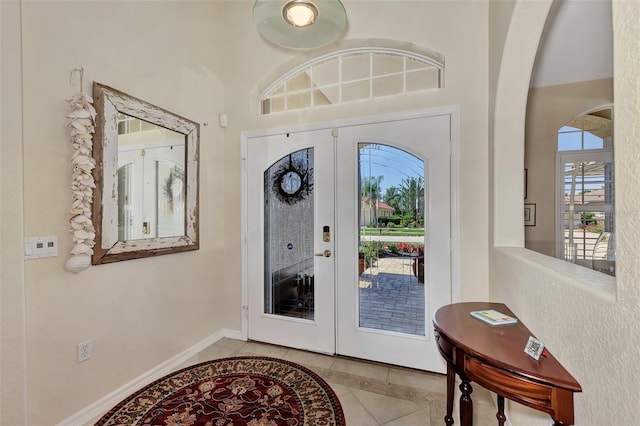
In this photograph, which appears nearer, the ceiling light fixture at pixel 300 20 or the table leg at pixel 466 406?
the table leg at pixel 466 406

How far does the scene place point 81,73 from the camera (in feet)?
6.05

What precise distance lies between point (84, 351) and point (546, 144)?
4.75 meters

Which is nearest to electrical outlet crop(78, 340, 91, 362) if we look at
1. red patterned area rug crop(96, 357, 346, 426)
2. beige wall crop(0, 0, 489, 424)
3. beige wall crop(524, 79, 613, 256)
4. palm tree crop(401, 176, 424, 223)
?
beige wall crop(0, 0, 489, 424)

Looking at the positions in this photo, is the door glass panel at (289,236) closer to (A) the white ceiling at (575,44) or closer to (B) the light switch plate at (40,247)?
(B) the light switch plate at (40,247)

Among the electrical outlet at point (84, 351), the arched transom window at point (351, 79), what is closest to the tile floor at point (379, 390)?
the electrical outlet at point (84, 351)

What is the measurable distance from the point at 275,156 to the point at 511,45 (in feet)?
6.65

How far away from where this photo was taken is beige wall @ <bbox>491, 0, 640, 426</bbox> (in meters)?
0.73

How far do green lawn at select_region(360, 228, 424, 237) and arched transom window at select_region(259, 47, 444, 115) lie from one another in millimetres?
1204

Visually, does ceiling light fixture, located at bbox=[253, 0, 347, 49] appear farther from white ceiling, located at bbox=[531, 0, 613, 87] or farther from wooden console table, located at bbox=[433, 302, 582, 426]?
wooden console table, located at bbox=[433, 302, 582, 426]

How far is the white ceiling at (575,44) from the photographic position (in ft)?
7.18

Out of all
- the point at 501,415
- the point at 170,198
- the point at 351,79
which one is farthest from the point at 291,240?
the point at 501,415

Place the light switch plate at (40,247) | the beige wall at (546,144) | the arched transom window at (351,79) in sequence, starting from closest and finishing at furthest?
1. the light switch plate at (40,247)
2. the arched transom window at (351,79)
3. the beige wall at (546,144)

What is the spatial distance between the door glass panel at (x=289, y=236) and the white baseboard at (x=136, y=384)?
660 mm

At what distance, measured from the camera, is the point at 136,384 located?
220 centimetres
